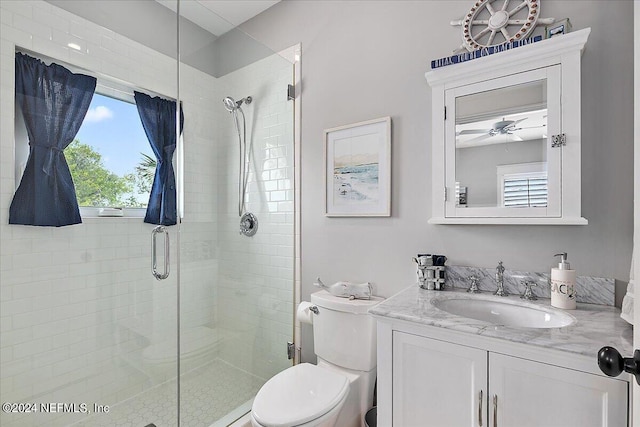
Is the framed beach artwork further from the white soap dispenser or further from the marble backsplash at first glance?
the white soap dispenser

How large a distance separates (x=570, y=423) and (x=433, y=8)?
1695 millimetres

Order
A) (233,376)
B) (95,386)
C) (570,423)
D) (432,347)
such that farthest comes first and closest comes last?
(233,376) < (95,386) < (432,347) < (570,423)

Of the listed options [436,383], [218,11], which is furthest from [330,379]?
[218,11]

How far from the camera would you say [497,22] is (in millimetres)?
1408

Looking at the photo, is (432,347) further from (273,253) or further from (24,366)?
(24,366)

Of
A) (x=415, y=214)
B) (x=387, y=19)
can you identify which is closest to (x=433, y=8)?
(x=387, y=19)

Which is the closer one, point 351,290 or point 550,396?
point 550,396

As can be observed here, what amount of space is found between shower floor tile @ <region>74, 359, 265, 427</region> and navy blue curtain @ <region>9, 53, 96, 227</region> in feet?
3.04

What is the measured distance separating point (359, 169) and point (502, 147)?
72 centimetres

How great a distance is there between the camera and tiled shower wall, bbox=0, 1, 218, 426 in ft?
4.66

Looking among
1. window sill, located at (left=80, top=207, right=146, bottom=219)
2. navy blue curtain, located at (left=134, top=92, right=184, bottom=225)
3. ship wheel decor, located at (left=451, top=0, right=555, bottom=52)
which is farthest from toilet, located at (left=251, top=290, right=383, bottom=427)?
ship wheel decor, located at (left=451, top=0, right=555, bottom=52)

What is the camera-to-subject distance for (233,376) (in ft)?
6.04

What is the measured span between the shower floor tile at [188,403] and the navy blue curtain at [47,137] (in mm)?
928

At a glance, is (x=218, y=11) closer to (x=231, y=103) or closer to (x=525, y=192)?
(x=231, y=103)
